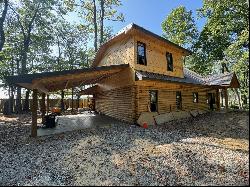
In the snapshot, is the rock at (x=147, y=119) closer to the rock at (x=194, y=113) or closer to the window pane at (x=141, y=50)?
the window pane at (x=141, y=50)

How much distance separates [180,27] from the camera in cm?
3719

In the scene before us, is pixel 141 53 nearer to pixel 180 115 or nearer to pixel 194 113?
pixel 180 115

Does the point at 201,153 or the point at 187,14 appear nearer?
the point at 201,153

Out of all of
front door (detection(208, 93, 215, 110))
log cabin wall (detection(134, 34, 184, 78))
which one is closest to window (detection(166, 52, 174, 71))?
log cabin wall (detection(134, 34, 184, 78))

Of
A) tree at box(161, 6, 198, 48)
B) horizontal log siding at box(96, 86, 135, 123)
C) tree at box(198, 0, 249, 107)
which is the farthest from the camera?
tree at box(161, 6, 198, 48)

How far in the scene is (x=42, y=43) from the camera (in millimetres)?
34344

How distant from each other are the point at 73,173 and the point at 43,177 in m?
0.96

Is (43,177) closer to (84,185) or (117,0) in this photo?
(84,185)

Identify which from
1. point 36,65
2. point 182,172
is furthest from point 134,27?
point 36,65

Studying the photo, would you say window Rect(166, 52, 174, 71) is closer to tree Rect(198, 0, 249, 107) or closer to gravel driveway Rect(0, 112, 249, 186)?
tree Rect(198, 0, 249, 107)

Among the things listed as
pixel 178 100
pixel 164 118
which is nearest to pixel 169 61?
pixel 178 100

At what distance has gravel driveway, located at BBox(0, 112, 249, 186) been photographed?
7.38 meters

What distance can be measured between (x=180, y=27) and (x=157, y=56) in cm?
→ 2094

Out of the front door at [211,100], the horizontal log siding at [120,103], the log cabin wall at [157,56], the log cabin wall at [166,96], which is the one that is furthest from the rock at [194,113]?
the front door at [211,100]
